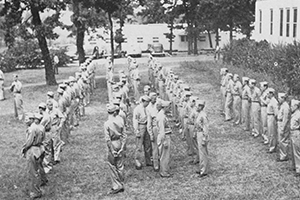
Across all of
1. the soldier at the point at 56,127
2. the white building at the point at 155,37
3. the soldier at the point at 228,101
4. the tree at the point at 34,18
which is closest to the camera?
the soldier at the point at 56,127

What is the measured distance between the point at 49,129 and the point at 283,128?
631 cm

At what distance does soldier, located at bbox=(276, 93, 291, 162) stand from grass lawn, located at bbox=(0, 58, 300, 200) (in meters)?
0.32

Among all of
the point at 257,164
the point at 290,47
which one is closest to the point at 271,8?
the point at 290,47

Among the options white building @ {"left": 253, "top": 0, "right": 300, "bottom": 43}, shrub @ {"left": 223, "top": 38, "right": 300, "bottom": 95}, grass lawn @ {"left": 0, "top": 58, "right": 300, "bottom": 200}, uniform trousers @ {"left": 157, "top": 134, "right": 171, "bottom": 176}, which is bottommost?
grass lawn @ {"left": 0, "top": 58, "right": 300, "bottom": 200}

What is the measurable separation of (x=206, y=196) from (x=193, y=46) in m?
42.0

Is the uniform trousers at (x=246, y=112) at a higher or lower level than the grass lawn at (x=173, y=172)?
higher

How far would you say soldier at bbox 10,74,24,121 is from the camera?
21.7 meters

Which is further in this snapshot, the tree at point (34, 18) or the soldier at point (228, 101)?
the tree at point (34, 18)

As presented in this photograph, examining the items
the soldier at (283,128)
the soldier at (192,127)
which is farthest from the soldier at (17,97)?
the soldier at (283,128)

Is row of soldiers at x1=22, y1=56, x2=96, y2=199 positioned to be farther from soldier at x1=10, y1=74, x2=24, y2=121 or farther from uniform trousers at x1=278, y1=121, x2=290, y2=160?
uniform trousers at x1=278, y1=121, x2=290, y2=160

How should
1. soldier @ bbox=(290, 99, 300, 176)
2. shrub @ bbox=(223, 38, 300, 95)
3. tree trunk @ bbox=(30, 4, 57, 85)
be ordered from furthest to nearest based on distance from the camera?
tree trunk @ bbox=(30, 4, 57, 85), shrub @ bbox=(223, 38, 300, 95), soldier @ bbox=(290, 99, 300, 176)

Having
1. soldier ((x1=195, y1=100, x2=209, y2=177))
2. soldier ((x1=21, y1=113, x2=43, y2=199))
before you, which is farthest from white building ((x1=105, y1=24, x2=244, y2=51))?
soldier ((x1=21, y1=113, x2=43, y2=199))

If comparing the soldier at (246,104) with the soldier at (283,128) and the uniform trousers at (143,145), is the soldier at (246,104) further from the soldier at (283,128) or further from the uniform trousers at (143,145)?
the uniform trousers at (143,145)

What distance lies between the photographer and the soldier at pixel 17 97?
71.3 ft
